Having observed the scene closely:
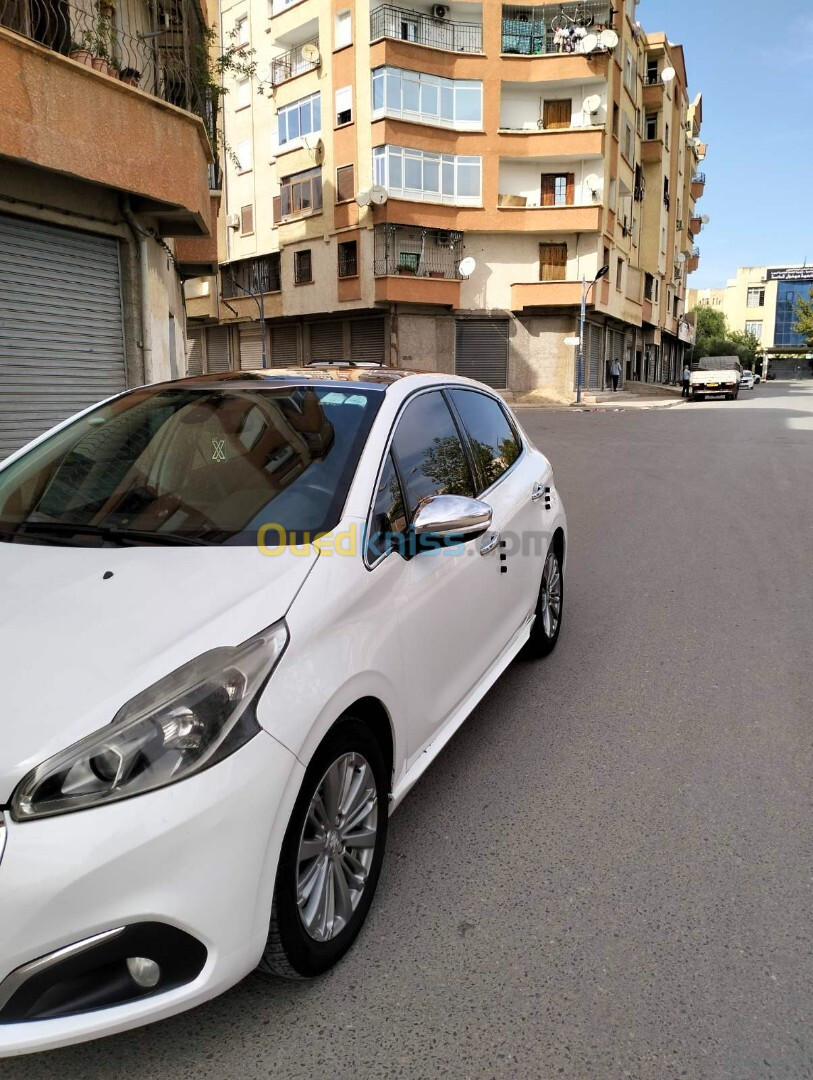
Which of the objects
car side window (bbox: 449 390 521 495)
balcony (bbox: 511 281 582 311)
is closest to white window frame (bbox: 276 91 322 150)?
balcony (bbox: 511 281 582 311)

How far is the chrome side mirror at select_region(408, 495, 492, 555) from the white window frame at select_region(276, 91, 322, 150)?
115 feet

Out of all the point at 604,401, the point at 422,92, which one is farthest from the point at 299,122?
the point at 604,401

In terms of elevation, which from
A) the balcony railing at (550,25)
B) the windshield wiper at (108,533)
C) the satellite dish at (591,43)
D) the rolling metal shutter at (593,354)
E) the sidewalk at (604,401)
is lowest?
the sidewalk at (604,401)

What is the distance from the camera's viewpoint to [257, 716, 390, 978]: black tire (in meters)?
2.05

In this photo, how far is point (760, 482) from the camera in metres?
11.7

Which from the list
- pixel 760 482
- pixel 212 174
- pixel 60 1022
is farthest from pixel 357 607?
pixel 212 174

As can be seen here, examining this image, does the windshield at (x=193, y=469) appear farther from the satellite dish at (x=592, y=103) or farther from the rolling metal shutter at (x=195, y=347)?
the rolling metal shutter at (x=195, y=347)

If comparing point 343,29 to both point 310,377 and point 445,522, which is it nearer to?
point 310,377

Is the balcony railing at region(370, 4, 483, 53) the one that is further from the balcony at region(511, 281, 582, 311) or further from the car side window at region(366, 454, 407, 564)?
the car side window at region(366, 454, 407, 564)

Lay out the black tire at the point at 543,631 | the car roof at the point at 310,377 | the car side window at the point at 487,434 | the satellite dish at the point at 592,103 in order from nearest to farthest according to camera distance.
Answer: the car roof at the point at 310,377 → the car side window at the point at 487,434 → the black tire at the point at 543,631 → the satellite dish at the point at 592,103

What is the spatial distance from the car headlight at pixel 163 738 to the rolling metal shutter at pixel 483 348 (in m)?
33.6

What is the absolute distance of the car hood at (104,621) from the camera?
1825 millimetres

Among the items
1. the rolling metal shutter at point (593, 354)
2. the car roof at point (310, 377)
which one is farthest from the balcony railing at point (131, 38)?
the rolling metal shutter at point (593, 354)

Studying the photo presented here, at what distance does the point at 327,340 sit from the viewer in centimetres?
3597
